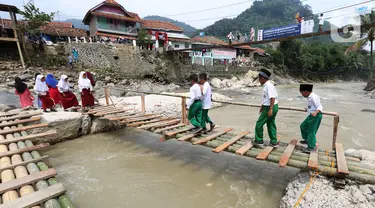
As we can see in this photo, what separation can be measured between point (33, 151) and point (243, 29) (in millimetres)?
69766

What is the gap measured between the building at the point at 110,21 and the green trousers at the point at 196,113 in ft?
74.9

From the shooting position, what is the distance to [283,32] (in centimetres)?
1112

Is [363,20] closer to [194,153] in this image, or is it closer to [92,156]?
[194,153]

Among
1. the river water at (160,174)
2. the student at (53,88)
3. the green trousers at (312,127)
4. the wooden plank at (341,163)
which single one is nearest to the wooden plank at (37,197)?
the river water at (160,174)

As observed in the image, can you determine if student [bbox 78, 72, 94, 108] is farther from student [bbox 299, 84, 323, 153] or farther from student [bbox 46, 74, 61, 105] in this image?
student [bbox 299, 84, 323, 153]

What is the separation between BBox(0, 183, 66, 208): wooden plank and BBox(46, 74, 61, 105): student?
5249mm

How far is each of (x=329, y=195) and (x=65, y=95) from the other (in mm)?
7655

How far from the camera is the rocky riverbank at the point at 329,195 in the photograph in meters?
2.52

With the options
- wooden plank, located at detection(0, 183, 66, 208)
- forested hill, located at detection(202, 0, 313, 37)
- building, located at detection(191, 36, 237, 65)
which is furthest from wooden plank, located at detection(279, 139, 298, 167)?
forested hill, located at detection(202, 0, 313, 37)

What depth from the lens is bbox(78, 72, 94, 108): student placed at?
22.6 feet

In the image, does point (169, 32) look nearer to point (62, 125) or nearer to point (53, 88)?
point (53, 88)

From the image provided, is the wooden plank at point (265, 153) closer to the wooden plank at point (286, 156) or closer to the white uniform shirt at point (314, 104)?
the wooden plank at point (286, 156)

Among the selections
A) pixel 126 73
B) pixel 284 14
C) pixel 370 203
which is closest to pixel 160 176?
pixel 370 203

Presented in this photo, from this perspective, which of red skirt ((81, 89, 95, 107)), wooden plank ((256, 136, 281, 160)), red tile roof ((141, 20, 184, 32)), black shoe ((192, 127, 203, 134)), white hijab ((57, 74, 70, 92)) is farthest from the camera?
red tile roof ((141, 20, 184, 32))
